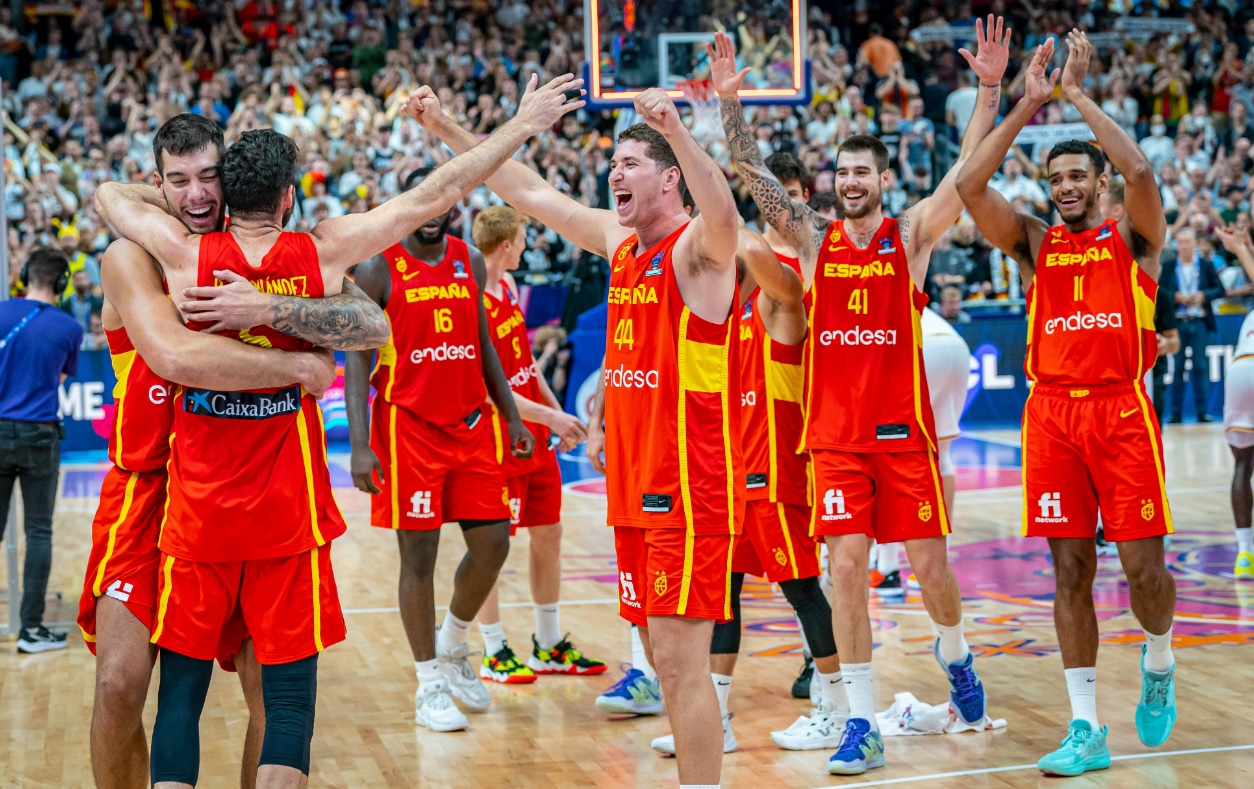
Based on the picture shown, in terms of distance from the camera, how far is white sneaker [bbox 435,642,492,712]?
653 cm

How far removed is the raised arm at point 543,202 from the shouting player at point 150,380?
1117 mm

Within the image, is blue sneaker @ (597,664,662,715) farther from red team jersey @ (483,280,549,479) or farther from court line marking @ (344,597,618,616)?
court line marking @ (344,597,618,616)

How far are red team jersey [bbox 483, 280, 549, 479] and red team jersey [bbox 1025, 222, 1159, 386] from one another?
9.07 feet

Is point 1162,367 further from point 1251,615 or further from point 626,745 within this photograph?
point 626,745

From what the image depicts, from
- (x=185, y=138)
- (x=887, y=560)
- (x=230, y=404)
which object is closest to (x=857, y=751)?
(x=230, y=404)

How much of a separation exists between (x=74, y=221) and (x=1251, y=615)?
14696 mm

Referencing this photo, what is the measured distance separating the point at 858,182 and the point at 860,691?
2.16m

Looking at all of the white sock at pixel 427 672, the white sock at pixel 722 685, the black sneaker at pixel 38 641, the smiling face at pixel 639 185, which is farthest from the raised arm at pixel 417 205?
the black sneaker at pixel 38 641

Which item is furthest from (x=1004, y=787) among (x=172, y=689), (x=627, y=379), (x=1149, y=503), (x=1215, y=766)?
(x=172, y=689)

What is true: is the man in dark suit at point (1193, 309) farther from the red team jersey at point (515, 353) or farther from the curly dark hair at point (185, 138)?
the curly dark hair at point (185, 138)

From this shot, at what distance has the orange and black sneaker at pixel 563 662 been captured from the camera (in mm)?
7215

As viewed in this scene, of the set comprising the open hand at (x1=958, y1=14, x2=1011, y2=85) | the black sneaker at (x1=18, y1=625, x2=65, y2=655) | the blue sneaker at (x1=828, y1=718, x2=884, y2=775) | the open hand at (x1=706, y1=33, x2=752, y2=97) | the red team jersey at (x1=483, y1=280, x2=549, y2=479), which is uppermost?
the open hand at (x1=958, y1=14, x2=1011, y2=85)

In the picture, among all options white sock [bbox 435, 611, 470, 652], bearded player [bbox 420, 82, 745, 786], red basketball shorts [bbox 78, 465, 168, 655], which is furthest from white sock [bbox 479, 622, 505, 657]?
red basketball shorts [bbox 78, 465, 168, 655]

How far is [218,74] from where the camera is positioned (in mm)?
20094
